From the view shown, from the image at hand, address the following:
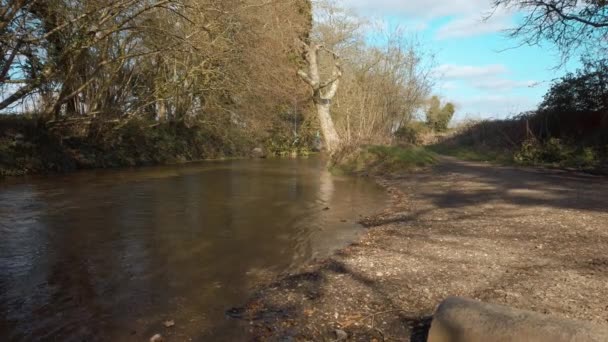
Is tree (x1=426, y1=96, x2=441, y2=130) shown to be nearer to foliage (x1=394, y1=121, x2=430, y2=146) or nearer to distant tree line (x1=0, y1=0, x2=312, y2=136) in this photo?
foliage (x1=394, y1=121, x2=430, y2=146)

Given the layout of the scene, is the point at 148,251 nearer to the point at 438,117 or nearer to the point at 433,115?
the point at 433,115

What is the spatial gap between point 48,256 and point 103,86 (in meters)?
15.4

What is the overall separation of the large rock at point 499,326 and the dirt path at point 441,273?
60 centimetres

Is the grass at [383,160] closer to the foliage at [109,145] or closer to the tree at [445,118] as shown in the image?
the foliage at [109,145]

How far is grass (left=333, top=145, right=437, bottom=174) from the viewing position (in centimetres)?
1746

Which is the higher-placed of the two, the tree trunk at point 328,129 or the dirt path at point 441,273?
the tree trunk at point 328,129

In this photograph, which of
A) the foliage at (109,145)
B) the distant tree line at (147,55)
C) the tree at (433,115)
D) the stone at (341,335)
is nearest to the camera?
the stone at (341,335)

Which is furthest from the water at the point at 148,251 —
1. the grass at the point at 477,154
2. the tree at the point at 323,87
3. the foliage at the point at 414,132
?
the foliage at the point at 414,132

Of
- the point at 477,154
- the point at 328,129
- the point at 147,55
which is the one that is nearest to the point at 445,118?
the point at 477,154

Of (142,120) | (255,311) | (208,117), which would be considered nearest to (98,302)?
(255,311)

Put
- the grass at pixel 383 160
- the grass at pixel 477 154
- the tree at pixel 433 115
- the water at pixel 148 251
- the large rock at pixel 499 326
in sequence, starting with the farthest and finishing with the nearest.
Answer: the tree at pixel 433 115 → the grass at pixel 477 154 → the grass at pixel 383 160 → the water at pixel 148 251 → the large rock at pixel 499 326

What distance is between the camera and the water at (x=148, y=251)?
12.6ft

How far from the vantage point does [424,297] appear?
404cm

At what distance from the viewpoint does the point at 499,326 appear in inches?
99.0
